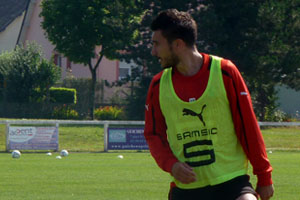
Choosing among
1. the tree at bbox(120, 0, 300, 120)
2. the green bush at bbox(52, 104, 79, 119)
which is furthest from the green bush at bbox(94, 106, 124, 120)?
the tree at bbox(120, 0, 300, 120)

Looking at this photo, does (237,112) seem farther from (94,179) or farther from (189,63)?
(94,179)

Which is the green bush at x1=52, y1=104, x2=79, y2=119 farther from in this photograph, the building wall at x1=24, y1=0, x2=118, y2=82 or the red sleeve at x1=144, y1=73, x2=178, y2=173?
the red sleeve at x1=144, y1=73, x2=178, y2=173

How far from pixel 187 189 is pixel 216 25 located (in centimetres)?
3259

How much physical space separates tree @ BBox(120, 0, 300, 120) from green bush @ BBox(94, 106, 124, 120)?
5.06m

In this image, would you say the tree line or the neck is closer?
the neck

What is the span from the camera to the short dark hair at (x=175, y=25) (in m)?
5.08

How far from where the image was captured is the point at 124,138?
96.7ft

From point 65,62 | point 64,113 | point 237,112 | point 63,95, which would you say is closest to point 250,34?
point 64,113

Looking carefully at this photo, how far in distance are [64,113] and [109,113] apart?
118 inches

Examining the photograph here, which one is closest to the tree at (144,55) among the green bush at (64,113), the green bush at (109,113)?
the green bush at (109,113)

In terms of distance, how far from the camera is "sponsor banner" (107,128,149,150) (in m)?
29.4

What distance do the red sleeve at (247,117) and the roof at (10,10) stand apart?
182 ft

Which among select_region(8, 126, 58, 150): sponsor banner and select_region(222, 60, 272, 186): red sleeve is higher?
select_region(222, 60, 272, 186): red sleeve

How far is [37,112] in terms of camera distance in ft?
137
